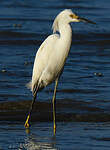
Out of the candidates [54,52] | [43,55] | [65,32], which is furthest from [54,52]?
[65,32]

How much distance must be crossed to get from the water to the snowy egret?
40 centimetres

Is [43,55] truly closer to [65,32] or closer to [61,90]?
[65,32]

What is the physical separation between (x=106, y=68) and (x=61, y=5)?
31.2 ft

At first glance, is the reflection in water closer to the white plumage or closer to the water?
the water

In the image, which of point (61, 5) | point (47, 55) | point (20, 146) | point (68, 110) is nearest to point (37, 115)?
point (68, 110)

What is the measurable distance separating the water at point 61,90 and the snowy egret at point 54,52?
402 millimetres

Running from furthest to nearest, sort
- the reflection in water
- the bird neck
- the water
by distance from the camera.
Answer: the bird neck < the water < the reflection in water

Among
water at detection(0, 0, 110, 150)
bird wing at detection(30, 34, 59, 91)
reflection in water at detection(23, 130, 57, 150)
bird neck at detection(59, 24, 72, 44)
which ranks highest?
bird neck at detection(59, 24, 72, 44)

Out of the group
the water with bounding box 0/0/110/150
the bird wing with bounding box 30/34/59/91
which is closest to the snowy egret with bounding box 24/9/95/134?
the bird wing with bounding box 30/34/59/91

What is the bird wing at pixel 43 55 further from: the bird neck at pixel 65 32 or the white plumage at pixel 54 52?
the bird neck at pixel 65 32

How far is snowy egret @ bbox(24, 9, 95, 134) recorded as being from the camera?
278 inches

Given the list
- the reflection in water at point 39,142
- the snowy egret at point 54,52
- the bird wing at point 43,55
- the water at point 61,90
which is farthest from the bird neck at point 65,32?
the reflection in water at point 39,142

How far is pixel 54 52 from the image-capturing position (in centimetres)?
731

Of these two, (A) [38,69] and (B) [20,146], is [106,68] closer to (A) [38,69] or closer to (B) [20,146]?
(A) [38,69]
